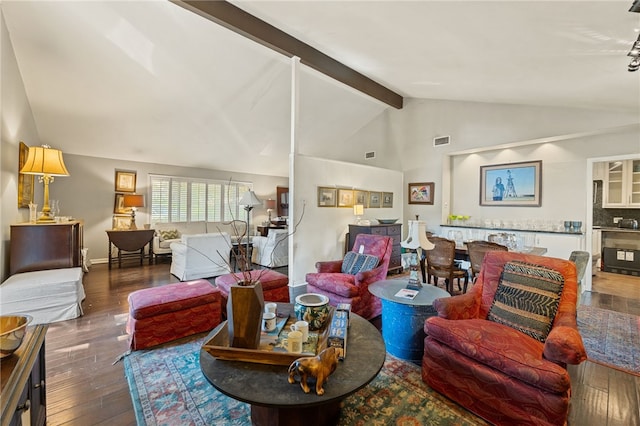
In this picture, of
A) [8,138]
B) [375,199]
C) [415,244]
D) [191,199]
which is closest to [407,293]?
[415,244]

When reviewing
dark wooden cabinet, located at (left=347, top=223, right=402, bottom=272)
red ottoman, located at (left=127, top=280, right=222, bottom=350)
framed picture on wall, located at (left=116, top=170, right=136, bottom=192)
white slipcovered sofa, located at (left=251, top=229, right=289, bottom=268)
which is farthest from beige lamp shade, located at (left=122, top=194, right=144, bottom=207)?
dark wooden cabinet, located at (left=347, top=223, right=402, bottom=272)

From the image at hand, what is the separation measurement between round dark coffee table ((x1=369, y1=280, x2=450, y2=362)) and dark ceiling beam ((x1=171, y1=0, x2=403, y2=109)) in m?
3.86

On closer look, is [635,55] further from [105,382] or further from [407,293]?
[105,382]

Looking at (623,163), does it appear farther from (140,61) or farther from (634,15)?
(140,61)

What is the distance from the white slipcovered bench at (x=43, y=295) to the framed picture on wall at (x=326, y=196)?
3.64m

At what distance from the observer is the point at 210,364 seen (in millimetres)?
1512

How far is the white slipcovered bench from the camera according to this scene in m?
2.84

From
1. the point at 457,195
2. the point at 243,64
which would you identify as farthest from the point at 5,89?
the point at 457,195

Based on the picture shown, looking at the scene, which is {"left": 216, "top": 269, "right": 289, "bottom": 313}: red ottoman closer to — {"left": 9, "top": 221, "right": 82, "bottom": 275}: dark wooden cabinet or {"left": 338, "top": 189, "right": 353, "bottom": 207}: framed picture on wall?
{"left": 9, "top": 221, "right": 82, "bottom": 275}: dark wooden cabinet

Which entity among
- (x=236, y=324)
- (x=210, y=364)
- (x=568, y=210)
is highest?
(x=568, y=210)

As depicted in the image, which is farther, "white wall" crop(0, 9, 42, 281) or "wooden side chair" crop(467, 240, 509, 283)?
"wooden side chair" crop(467, 240, 509, 283)

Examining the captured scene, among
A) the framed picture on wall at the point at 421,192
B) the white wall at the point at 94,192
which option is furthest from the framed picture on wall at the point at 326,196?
the white wall at the point at 94,192

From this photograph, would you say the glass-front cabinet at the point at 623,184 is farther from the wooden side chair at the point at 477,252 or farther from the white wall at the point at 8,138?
the white wall at the point at 8,138

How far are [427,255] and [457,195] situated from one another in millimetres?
3126
